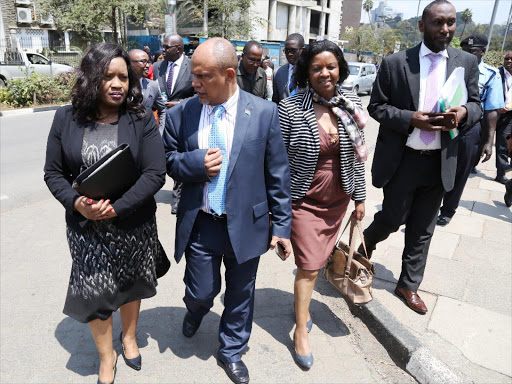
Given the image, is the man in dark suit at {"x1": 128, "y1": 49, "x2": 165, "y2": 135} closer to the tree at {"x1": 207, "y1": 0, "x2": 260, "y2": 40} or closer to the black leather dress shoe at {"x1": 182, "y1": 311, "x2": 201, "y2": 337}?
the black leather dress shoe at {"x1": 182, "y1": 311, "x2": 201, "y2": 337}

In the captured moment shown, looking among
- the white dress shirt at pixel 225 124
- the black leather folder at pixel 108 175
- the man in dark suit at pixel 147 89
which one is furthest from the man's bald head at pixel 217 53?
the man in dark suit at pixel 147 89

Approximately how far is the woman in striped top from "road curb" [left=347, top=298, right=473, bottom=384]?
0.65m

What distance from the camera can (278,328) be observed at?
122 inches

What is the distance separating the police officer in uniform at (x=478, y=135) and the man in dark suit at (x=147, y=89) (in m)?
3.32

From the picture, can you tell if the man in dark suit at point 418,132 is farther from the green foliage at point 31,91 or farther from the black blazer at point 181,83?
the green foliage at point 31,91

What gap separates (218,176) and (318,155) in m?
0.67

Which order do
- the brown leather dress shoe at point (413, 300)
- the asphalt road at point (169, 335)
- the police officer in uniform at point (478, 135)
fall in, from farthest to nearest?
the police officer in uniform at point (478, 135)
the brown leather dress shoe at point (413, 300)
the asphalt road at point (169, 335)

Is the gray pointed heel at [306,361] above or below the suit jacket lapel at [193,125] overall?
below

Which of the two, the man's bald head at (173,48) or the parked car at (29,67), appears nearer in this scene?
the man's bald head at (173,48)

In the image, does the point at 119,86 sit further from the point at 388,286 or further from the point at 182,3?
the point at 182,3

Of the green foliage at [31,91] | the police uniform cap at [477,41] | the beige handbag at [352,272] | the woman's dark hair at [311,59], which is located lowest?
the green foliage at [31,91]


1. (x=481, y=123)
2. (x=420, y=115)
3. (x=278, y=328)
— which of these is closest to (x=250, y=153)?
(x=420, y=115)

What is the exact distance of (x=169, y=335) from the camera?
2959 millimetres

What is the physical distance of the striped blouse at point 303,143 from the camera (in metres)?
2.53
